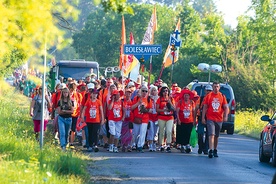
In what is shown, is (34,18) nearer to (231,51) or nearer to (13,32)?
(13,32)

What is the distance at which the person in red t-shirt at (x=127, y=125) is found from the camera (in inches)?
918

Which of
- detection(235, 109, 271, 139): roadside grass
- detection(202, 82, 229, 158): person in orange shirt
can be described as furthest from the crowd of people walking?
detection(235, 109, 271, 139): roadside grass

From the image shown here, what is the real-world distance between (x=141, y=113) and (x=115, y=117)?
0.65 metres

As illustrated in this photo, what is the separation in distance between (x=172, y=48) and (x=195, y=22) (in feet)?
140

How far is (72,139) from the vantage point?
23.9 metres

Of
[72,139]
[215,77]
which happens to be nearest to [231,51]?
[215,77]

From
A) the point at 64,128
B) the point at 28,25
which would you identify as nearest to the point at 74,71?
the point at 64,128

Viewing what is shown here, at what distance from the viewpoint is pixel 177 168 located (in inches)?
731

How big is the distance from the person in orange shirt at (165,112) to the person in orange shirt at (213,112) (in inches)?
58.5

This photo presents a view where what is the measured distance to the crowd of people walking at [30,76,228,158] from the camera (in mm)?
21938

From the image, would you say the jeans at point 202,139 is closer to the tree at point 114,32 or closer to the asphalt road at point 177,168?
the asphalt road at point 177,168

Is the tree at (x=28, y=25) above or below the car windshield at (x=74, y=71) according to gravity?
below

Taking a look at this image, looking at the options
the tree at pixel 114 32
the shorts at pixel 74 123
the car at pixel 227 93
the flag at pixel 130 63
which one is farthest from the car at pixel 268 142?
the tree at pixel 114 32

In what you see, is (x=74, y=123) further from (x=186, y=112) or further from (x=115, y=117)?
(x=186, y=112)
